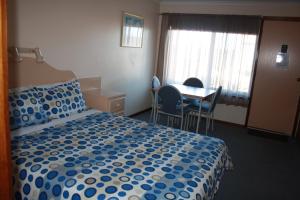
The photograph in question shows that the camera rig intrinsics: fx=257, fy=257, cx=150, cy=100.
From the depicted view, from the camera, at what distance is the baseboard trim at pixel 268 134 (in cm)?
452

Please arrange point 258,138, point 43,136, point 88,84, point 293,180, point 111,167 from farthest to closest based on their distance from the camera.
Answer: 1. point 258,138
2. point 88,84
3. point 293,180
4. point 43,136
5. point 111,167

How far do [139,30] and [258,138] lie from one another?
287 centimetres

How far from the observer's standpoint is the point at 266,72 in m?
4.60

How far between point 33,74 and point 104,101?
3.09 ft

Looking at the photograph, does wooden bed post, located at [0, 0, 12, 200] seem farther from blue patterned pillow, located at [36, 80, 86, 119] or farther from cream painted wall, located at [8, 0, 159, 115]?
cream painted wall, located at [8, 0, 159, 115]

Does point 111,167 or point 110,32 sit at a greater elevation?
point 110,32

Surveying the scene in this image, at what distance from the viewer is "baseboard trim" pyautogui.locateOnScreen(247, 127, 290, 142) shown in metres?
4.52

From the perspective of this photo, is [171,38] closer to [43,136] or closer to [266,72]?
[266,72]

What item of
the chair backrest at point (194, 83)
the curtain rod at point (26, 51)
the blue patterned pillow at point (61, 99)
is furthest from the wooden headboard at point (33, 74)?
the chair backrest at point (194, 83)

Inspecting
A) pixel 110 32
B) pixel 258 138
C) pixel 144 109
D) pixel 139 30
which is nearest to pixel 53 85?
pixel 110 32

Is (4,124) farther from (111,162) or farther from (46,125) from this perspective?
(46,125)

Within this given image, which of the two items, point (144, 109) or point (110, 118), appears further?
point (144, 109)

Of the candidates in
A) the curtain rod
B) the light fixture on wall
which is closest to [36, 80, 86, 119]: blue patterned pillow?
the curtain rod

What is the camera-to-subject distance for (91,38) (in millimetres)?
3643
